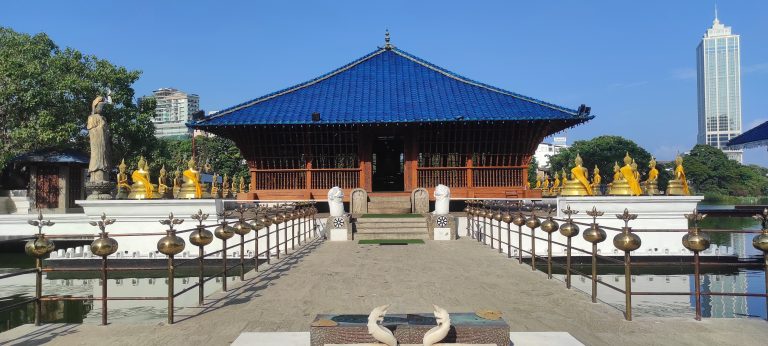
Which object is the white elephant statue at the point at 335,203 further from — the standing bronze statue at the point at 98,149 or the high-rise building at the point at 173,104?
the high-rise building at the point at 173,104

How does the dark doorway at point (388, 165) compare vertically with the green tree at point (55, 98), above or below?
below

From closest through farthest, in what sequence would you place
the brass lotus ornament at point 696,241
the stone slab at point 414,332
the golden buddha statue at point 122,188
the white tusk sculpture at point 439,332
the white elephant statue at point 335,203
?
the white tusk sculpture at point 439,332 → the stone slab at point 414,332 → the brass lotus ornament at point 696,241 → the white elephant statue at point 335,203 → the golden buddha statue at point 122,188

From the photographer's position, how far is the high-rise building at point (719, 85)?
164m

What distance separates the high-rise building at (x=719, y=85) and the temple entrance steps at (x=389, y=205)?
175361mm

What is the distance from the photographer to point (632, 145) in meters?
57.9

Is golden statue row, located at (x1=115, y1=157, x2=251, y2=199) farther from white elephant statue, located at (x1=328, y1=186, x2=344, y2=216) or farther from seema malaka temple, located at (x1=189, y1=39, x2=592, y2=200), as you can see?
white elephant statue, located at (x1=328, y1=186, x2=344, y2=216)

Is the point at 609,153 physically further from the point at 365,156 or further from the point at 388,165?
the point at 365,156

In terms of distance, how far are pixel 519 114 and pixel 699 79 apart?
7193 inches

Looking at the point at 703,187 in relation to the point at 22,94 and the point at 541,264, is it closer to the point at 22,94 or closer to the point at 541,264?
the point at 541,264

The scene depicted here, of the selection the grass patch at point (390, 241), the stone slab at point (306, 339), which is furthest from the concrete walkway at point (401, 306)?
the grass patch at point (390, 241)

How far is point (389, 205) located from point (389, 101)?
442 cm

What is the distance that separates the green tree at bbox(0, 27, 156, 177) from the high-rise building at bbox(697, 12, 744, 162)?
176m

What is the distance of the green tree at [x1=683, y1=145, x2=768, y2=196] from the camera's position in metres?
63.2

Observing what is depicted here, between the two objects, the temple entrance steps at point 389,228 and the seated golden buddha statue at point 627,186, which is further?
the seated golden buddha statue at point 627,186
